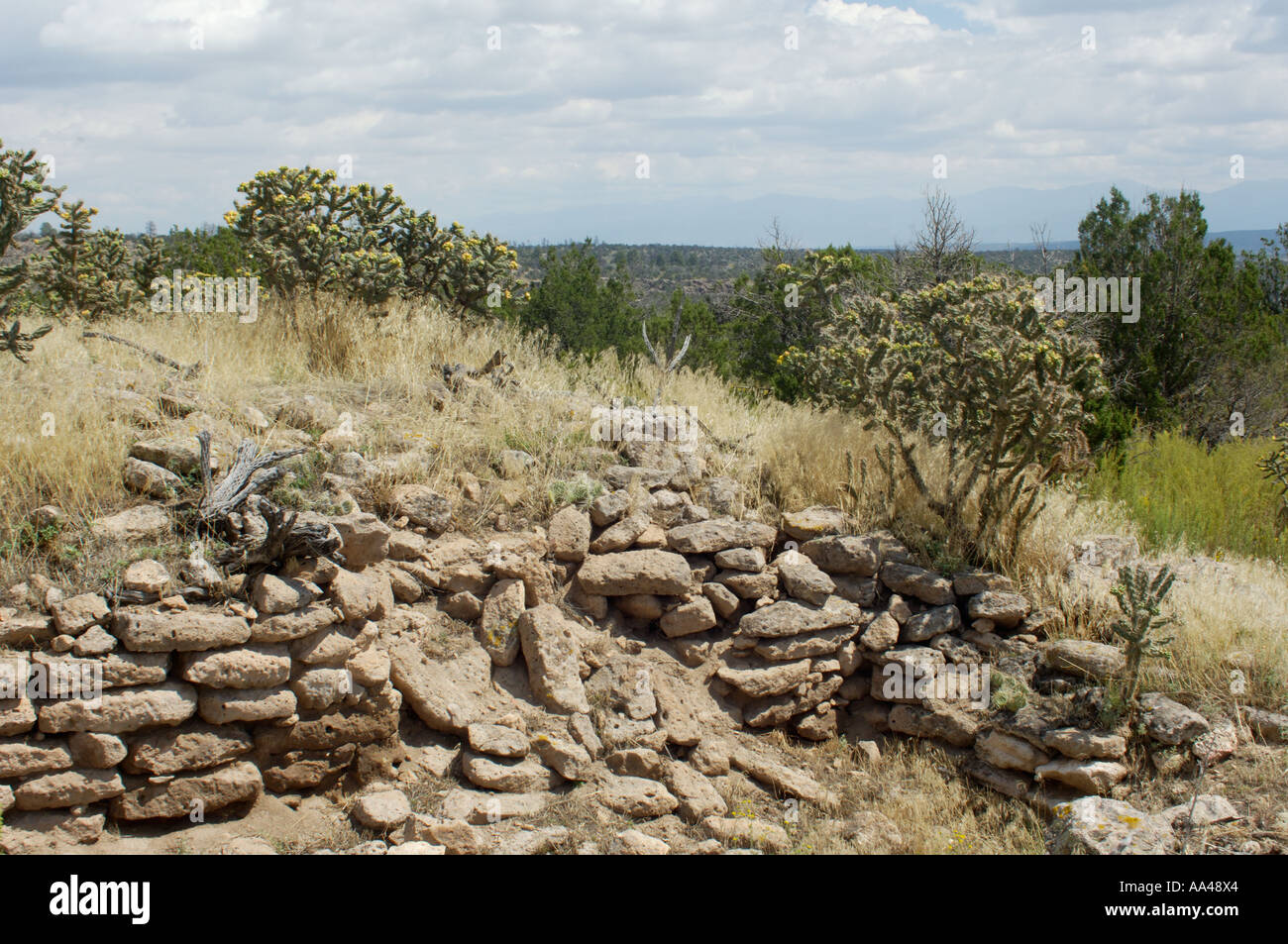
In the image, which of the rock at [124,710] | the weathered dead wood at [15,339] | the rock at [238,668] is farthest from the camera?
the weathered dead wood at [15,339]

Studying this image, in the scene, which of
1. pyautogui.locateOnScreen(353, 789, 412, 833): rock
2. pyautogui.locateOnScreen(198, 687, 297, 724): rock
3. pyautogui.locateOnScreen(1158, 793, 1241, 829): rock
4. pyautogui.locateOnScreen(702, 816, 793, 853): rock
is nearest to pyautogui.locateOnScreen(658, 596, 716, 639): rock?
pyautogui.locateOnScreen(702, 816, 793, 853): rock

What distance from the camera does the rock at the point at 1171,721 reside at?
227 inches

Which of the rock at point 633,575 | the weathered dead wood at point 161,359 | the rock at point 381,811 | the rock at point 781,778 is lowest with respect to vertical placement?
the rock at point 781,778

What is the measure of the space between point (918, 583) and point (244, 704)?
15.2ft

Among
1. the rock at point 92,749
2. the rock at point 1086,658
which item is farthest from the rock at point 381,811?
the rock at point 1086,658

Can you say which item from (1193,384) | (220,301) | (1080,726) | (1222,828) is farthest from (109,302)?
(1193,384)

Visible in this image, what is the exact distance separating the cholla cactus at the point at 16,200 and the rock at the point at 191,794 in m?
4.01

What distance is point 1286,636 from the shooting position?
6.24 meters

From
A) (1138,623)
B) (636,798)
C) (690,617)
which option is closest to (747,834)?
(636,798)

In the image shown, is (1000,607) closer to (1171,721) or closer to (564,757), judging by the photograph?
(1171,721)

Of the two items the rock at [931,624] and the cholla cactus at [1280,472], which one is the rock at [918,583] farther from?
the cholla cactus at [1280,472]

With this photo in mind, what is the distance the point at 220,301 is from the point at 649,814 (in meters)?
6.52

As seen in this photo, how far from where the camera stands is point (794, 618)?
22.1ft

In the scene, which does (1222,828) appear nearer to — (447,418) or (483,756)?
(483,756)
